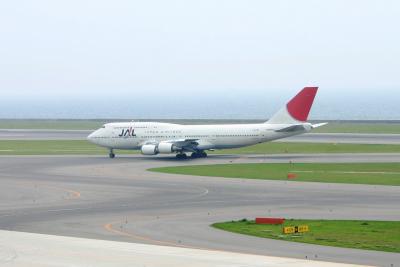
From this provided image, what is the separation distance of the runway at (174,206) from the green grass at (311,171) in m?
2.86

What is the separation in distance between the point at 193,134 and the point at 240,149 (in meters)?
15.4

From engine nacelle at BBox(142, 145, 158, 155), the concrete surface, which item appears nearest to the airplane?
engine nacelle at BBox(142, 145, 158, 155)

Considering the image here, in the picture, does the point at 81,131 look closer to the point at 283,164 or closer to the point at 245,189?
the point at 283,164

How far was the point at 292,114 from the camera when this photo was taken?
93.2 meters

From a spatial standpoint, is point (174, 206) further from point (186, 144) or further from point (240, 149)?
point (240, 149)

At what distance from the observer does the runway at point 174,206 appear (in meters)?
39.6

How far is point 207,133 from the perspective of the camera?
315ft

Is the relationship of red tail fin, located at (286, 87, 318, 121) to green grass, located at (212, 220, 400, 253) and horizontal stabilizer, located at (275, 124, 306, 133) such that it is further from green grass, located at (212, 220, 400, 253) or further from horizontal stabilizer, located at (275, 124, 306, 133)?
green grass, located at (212, 220, 400, 253)

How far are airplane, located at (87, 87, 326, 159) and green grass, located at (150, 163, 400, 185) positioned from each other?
971 cm

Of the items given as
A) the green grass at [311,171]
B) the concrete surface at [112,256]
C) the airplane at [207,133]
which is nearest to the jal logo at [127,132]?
the airplane at [207,133]

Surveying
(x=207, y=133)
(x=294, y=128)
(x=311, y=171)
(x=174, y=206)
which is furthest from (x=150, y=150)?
(x=174, y=206)

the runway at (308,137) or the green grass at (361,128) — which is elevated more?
the green grass at (361,128)

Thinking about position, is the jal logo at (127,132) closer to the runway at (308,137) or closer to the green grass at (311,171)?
the green grass at (311,171)

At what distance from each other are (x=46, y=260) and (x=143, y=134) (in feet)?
223
